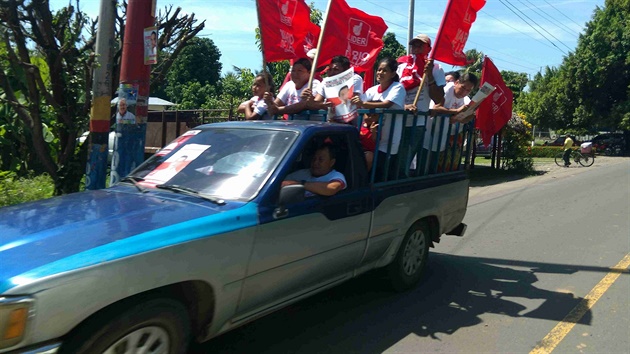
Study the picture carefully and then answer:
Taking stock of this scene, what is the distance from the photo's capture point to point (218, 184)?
3.67m

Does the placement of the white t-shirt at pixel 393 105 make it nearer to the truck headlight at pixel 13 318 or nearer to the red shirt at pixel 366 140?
the red shirt at pixel 366 140

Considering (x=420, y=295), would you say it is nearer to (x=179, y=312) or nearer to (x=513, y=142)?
(x=179, y=312)

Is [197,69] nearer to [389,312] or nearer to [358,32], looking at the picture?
[358,32]

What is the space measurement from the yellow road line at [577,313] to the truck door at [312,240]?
164 cm

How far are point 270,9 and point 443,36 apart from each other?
6.68 ft

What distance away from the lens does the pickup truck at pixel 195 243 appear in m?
2.49

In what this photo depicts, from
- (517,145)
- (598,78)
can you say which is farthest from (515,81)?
(517,145)

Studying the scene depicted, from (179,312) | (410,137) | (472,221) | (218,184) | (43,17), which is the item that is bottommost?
(472,221)

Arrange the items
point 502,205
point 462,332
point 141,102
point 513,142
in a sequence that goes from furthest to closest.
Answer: point 513,142
point 502,205
point 141,102
point 462,332

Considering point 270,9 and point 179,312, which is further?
point 270,9

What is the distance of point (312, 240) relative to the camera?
383cm

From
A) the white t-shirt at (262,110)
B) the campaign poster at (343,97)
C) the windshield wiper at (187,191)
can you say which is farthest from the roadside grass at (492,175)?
the windshield wiper at (187,191)

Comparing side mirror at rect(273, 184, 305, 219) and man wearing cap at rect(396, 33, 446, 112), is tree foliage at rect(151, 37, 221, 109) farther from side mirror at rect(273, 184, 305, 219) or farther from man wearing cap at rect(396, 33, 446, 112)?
side mirror at rect(273, 184, 305, 219)

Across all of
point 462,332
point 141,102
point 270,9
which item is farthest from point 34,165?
point 462,332
